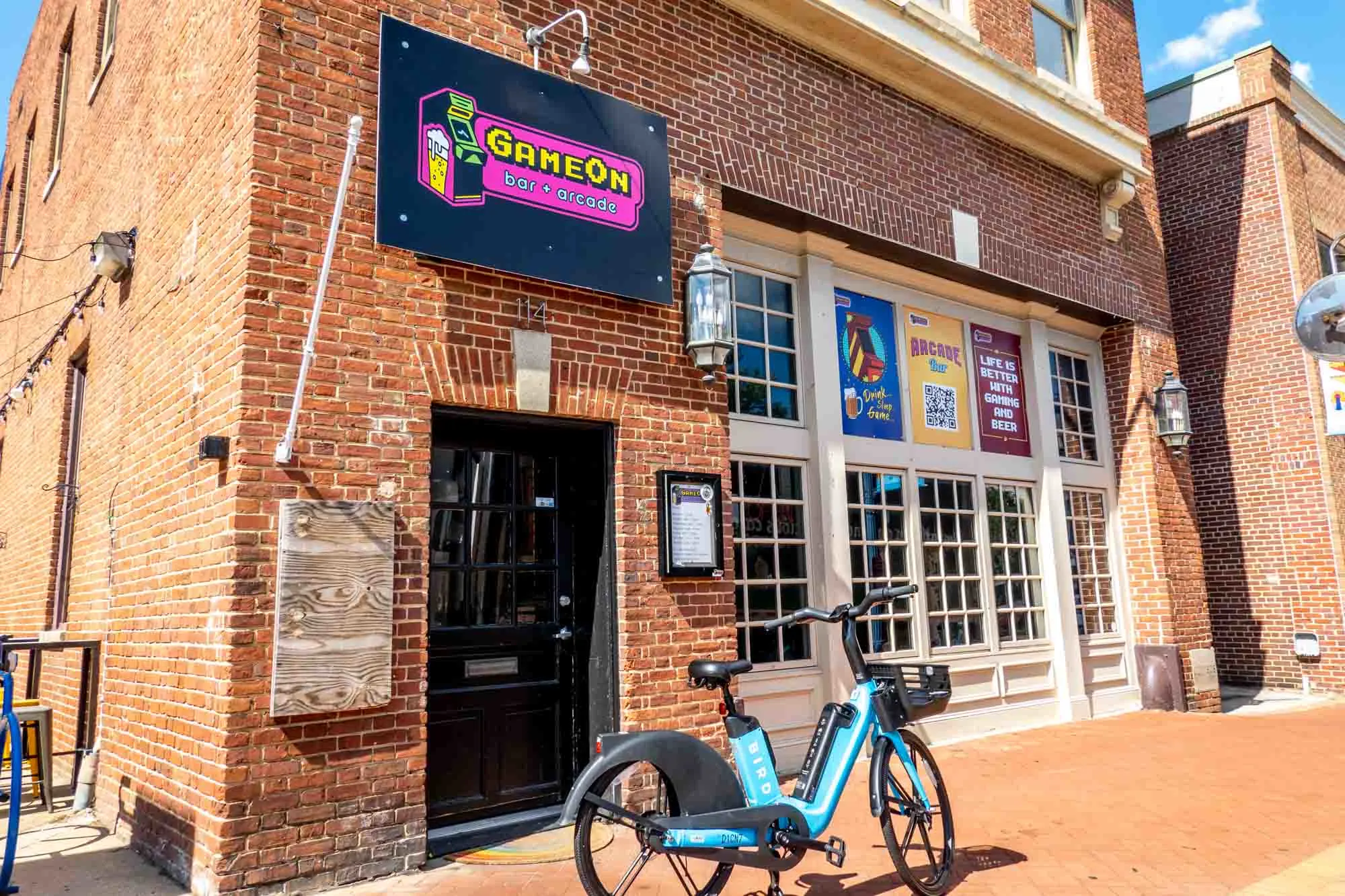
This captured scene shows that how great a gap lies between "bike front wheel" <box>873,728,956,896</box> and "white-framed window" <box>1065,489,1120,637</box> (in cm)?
581

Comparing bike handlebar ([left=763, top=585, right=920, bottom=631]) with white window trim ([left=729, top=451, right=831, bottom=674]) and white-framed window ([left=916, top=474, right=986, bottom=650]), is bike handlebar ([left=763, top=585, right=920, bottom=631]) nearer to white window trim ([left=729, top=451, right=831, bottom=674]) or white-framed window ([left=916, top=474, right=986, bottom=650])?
white window trim ([left=729, top=451, right=831, bottom=674])

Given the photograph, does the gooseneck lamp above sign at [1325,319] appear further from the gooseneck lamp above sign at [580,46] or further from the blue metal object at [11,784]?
the blue metal object at [11,784]

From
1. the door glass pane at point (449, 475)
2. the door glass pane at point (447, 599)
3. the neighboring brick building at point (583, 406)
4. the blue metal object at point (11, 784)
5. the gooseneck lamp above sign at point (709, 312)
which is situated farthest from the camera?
the gooseneck lamp above sign at point (709, 312)

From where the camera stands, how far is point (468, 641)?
5.10 m

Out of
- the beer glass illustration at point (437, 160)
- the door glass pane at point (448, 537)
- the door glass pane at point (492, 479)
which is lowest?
the door glass pane at point (448, 537)

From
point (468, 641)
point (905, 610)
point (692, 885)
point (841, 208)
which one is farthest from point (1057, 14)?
point (692, 885)

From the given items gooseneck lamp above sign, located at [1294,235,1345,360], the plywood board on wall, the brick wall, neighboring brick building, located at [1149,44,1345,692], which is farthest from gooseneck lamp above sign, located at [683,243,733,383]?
neighboring brick building, located at [1149,44,1345,692]

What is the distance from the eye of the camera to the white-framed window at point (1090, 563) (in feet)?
31.0

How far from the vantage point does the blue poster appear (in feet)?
25.3

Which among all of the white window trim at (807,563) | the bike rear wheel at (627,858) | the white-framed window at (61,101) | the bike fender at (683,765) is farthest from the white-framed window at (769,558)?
the white-framed window at (61,101)

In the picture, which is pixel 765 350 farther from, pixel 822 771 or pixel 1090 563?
pixel 1090 563

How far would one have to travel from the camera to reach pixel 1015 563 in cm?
889

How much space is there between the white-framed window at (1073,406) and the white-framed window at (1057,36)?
305cm

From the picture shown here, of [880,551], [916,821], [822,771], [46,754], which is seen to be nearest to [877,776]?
[822,771]
